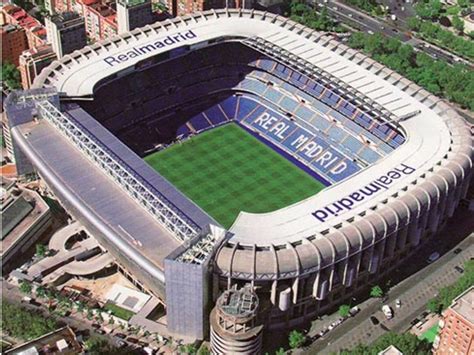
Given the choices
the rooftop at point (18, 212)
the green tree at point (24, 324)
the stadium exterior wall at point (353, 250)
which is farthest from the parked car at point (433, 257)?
the rooftop at point (18, 212)

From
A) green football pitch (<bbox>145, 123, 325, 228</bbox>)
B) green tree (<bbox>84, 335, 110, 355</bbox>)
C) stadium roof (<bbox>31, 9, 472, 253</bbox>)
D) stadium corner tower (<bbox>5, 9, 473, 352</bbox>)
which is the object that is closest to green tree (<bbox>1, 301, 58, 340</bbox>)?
green tree (<bbox>84, 335, 110, 355</bbox>)

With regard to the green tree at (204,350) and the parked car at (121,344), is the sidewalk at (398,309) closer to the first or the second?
the green tree at (204,350)

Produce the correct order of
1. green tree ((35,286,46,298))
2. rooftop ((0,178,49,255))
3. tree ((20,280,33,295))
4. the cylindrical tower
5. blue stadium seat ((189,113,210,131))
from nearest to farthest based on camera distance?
the cylindrical tower < green tree ((35,286,46,298)) < tree ((20,280,33,295)) < rooftop ((0,178,49,255)) < blue stadium seat ((189,113,210,131))

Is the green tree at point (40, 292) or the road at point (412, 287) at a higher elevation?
the road at point (412, 287)

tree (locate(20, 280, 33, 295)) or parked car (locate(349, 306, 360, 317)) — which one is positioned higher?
parked car (locate(349, 306, 360, 317))

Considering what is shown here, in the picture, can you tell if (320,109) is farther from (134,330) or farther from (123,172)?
(134,330)

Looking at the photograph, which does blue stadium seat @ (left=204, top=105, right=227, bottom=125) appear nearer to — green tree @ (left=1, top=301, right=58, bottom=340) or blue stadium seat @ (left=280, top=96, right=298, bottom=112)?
blue stadium seat @ (left=280, top=96, right=298, bottom=112)
